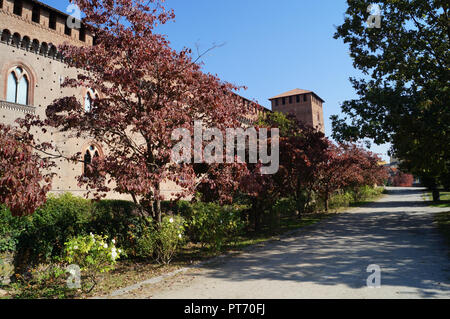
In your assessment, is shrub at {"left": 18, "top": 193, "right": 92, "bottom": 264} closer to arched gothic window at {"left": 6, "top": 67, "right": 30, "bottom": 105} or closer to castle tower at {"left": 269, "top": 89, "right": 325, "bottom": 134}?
arched gothic window at {"left": 6, "top": 67, "right": 30, "bottom": 105}

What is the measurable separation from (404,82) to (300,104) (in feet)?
152

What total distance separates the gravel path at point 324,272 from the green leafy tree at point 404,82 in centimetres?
363

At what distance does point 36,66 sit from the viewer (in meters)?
19.7

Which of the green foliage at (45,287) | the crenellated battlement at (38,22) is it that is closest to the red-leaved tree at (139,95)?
the green foliage at (45,287)

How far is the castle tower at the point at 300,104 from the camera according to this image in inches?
2290

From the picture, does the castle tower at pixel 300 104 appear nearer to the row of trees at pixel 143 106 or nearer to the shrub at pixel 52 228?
the row of trees at pixel 143 106

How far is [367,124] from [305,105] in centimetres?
4636

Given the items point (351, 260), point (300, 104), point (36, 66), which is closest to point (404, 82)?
point (351, 260)

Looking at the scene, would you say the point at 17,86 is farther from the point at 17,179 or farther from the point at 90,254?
the point at 90,254

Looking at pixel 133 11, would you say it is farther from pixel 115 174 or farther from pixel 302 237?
pixel 302 237

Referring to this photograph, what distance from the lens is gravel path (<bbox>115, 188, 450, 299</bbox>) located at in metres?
5.23

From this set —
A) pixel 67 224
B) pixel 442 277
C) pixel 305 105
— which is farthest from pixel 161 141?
pixel 305 105
